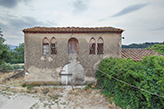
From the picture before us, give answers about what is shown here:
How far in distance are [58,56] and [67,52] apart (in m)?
0.95

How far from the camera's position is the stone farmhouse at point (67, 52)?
8508 mm

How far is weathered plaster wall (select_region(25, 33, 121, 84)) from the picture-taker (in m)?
8.51

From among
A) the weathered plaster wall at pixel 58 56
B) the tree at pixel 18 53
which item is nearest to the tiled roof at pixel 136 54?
the weathered plaster wall at pixel 58 56

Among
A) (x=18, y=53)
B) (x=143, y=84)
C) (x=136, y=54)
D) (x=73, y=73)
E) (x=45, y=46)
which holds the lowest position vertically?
(x=73, y=73)

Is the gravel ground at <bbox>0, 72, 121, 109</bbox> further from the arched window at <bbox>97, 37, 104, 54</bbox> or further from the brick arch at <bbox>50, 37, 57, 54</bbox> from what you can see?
the arched window at <bbox>97, 37, 104, 54</bbox>

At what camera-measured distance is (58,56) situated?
8594 millimetres

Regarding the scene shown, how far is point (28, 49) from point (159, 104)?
9834 millimetres

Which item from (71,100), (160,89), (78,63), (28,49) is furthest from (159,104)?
(28,49)

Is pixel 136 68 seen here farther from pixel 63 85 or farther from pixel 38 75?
pixel 38 75

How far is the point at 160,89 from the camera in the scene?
10.7 ft

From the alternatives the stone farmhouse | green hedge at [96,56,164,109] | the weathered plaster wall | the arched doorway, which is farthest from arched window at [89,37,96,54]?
green hedge at [96,56,164,109]

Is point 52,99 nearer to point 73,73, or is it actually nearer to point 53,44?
point 73,73

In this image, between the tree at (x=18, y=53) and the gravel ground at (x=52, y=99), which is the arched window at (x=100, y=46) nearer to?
the gravel ground at (x=52, y=99)

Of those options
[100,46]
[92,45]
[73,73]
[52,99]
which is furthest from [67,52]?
[52,99]
